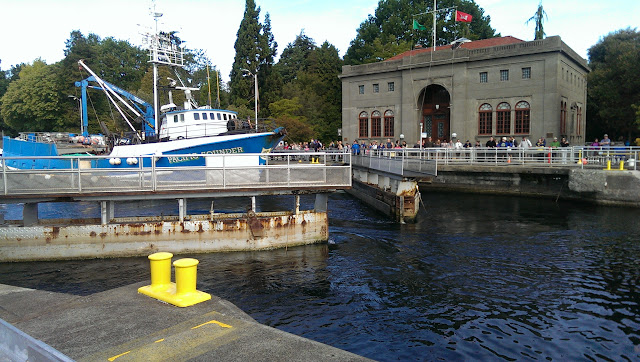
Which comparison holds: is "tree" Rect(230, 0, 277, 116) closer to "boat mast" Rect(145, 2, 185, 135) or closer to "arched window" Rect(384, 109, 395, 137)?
"arched window" Rect(384, 109, 395, 137)

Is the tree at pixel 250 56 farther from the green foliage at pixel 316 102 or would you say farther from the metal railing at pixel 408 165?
the metal railing at pixel 408 165

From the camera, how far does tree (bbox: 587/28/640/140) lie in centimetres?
4497

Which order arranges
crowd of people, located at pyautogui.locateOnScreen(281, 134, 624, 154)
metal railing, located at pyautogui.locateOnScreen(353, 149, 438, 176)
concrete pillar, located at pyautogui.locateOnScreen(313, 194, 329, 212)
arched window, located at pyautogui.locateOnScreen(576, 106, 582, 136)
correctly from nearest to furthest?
concrete pillar, located at pyautogui.locateOnScreen(313, 194, 329, 212), metal railing, located at pyautogui.locateOnScreen(353, 149, 438, 176), crowd of people, located at pyautogui.locateOnScreen(281, 134, 624, 154), arched window, located at pyautogui.locateOnScreen(576, 106, 582, 136)

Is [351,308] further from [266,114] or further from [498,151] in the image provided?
[266,114]

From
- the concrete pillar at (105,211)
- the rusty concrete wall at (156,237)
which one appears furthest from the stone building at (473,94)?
the concrete pillar at (105,211)

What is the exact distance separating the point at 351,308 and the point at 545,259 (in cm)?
757

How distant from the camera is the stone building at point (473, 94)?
40125mm

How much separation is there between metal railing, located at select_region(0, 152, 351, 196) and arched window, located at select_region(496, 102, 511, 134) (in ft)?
105

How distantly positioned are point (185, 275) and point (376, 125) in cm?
4368

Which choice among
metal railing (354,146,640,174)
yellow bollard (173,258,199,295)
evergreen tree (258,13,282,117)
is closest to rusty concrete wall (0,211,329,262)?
yellow bollard (173,258,199,295)

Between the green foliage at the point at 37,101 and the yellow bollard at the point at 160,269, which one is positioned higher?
the green foliage at the point at 37,101

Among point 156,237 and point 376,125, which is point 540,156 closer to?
point 376,125

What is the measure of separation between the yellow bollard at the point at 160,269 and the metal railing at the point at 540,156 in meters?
15.8

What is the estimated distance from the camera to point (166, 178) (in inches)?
562
